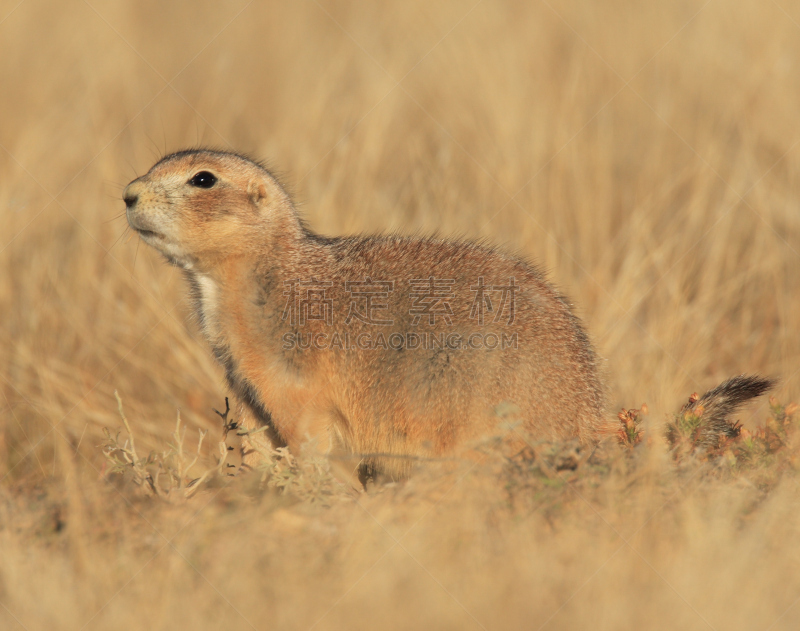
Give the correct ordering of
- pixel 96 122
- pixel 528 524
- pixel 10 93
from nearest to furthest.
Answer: pixel 528 524
pixel 96 122
pixel 10 93

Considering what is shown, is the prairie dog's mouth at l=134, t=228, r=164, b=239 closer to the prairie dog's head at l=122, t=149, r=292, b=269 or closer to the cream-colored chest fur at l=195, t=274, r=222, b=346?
the prairie dog's head at l=122, t=149, r=292, b=269

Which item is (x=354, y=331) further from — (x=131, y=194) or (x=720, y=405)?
(x=720, y=405)

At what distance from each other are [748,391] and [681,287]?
2323 mm

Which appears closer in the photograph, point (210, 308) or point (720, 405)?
point (720, 405)

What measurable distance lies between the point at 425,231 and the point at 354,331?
246 centimetres

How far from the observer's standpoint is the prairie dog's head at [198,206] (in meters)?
4.23

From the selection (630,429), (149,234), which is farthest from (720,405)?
(149,234)

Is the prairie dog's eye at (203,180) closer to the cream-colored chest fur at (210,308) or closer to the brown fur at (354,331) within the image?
the brown fur at (354,331)

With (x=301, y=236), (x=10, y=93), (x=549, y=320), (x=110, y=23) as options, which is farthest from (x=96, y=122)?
(x=549, y=320)

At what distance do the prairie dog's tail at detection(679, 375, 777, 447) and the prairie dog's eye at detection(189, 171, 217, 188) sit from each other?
259 cm

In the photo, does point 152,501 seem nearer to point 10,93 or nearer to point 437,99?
point 437,99

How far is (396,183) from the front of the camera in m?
7.04

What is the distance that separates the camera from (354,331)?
13.5 ft

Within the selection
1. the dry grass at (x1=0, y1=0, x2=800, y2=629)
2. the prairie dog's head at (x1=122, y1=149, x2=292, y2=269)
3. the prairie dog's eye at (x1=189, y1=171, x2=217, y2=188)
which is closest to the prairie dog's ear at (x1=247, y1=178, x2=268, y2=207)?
the prairie dog's head at (x1=122, y1=149, x2=292, y2=269)
